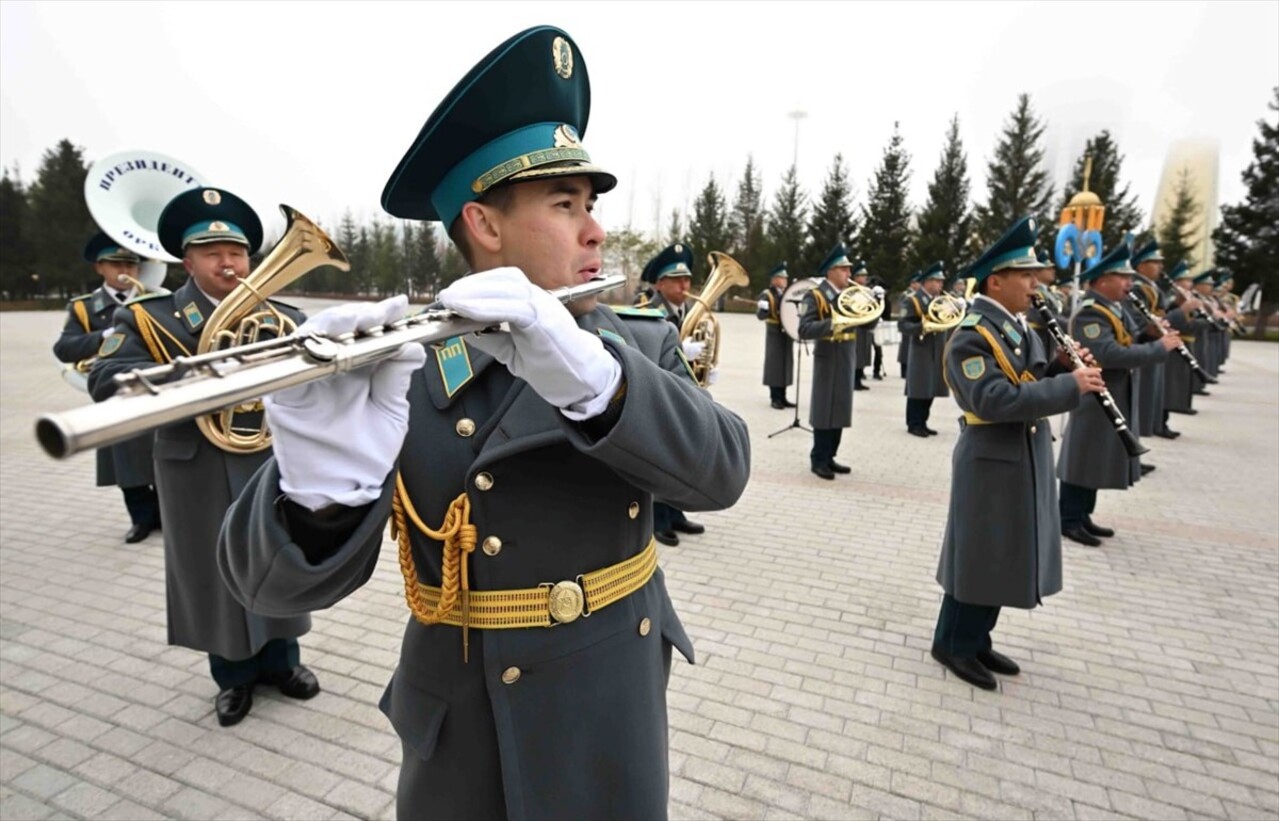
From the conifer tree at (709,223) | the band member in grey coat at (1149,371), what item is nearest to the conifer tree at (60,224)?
the conifer tree at (709,223)

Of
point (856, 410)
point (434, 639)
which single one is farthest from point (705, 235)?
point (434, 639)

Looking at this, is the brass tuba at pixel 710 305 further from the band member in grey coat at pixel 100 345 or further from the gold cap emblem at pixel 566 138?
the gold cap emblem at pixel 566 138

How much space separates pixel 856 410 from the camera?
13.5 metres

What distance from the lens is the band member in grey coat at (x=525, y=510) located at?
1.43 metres

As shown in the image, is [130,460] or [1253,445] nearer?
[130,460]

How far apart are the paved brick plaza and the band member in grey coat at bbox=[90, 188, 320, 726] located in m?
0.24

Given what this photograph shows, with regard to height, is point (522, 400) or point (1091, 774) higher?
point (522, 400)

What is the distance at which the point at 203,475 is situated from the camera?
3.74 meters

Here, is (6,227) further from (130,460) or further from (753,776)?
→ (753,776)

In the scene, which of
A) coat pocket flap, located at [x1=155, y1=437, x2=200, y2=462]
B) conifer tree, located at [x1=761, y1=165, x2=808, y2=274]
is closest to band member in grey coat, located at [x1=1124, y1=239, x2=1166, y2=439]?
coat pocket flap, located at [x1=155, y1=437, x2=200, y2=462]

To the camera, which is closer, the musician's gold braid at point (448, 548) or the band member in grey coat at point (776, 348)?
the musician's gold braid at point (448, 548)

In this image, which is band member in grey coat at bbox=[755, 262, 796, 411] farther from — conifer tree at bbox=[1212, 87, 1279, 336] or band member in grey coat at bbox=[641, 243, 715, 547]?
conifer tree at bbox=[1212, 87, 1279, 336]

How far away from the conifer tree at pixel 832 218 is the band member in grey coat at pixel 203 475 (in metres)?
45.9

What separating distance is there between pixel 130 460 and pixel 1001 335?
23.0ft
